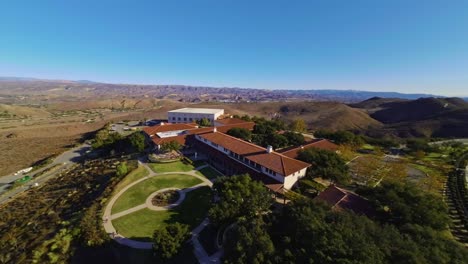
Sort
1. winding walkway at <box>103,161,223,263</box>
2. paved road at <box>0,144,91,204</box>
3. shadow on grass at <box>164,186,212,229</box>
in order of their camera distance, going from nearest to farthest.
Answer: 1. winding walkway at <box>103,161,223,263</box>
2. shadow on grass at <box>164,186,212,229</box>
3. paved road at <box>0,144,91,204</box>

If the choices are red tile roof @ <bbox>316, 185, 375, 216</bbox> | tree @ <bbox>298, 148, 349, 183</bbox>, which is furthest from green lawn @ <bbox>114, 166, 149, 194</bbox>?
red tile roof @ <bbox>316, 185, 375, 216</bbox>

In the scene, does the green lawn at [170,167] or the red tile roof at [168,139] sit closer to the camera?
the green lawn at [170,167]

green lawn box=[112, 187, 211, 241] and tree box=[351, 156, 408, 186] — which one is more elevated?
tree box=[351, 156, 408, 186]

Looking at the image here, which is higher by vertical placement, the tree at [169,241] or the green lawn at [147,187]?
the tree at [169,241]

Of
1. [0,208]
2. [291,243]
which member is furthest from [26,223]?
[291,243]

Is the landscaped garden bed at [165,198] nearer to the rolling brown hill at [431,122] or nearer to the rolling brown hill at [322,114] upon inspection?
the rolling brown hill at [322,114]

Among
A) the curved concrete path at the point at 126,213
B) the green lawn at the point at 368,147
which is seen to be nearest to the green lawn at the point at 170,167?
the curved concrete path at the point at 126,213

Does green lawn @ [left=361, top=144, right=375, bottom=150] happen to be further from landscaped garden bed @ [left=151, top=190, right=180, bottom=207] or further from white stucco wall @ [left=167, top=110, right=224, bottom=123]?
landscaped garden bed @ [left=151, top=190, right=180, bottom=207]
